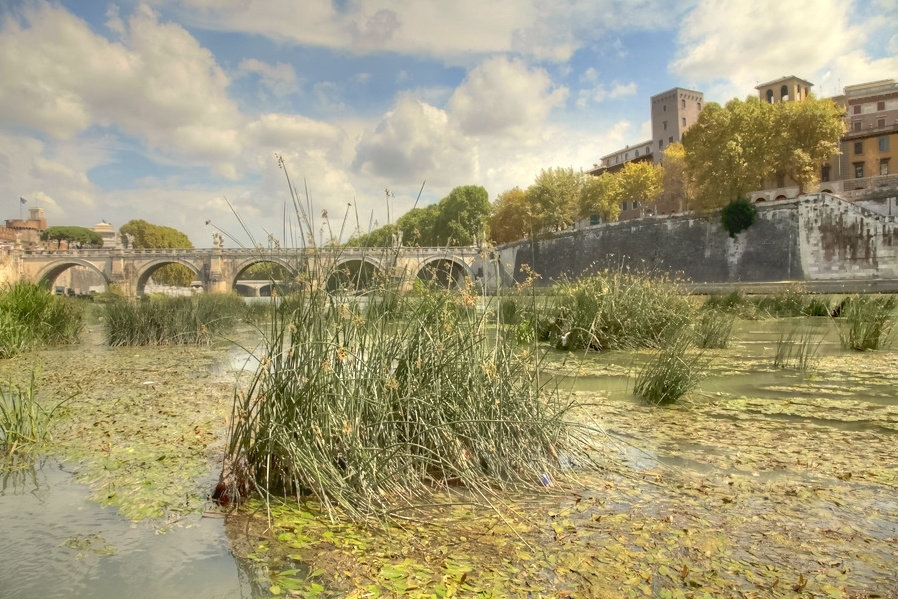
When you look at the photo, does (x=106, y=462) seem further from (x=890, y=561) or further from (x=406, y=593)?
(x=890, y=561)

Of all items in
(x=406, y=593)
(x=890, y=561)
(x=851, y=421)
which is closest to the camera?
(x=406, y=593)

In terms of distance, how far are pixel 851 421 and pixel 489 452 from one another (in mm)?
3006

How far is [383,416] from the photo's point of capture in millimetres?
3232

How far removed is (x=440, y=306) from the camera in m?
3.90

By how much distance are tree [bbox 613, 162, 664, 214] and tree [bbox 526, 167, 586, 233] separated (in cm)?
291

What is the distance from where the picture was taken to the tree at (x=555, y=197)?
42594mm

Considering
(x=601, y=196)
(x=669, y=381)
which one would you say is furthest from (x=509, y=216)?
(x=669, y=381)

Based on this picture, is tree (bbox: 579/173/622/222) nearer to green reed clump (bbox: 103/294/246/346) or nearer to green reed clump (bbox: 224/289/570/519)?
green reed clump (bbox: 103/294/246/346)

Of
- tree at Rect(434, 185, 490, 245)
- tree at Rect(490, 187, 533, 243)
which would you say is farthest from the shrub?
tree at Rect(434, 185, 490, 245)

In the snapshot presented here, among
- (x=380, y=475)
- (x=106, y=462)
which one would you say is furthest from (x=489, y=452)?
(x=106, y=462)

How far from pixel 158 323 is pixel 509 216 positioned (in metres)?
38.4

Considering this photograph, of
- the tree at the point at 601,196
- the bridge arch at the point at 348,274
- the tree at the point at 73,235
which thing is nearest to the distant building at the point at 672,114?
the tree at the point at 601,196

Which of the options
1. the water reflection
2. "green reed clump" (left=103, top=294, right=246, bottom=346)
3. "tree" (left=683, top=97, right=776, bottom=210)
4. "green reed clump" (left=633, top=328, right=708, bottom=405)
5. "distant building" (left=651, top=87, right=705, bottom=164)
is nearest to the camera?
the water reflection

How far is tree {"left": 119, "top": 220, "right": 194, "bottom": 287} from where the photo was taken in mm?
65950
